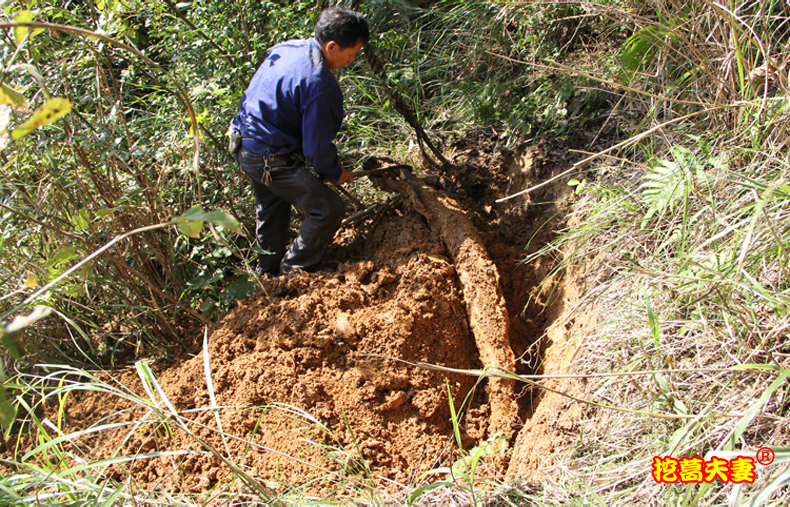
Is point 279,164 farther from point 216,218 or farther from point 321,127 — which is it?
point 216,218

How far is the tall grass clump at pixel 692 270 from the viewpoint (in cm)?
155

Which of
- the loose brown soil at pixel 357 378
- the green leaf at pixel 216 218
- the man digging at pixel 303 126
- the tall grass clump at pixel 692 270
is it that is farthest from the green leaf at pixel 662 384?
the man digging at pixel 303 126

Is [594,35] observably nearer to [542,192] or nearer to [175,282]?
[542,192]

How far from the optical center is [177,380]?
2480 millimetres

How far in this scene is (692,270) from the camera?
6.20ft

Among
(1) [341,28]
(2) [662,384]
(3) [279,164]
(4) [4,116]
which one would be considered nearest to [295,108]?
(3) [279,164]

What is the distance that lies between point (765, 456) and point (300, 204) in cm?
230

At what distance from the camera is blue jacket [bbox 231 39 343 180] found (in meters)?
2.54

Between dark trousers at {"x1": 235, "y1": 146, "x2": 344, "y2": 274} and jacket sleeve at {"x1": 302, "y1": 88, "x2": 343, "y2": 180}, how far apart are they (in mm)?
159

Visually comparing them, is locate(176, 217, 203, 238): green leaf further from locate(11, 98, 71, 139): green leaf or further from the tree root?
the tree root

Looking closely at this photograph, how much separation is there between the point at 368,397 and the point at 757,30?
267cm

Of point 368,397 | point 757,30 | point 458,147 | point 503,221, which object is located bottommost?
point 368,397

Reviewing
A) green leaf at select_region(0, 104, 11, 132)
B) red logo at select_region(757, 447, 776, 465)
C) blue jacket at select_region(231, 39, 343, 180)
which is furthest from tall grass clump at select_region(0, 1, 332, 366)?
red logo at select_region(757, 447, 776, 465)

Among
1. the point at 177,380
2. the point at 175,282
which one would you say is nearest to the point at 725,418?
the point at 177,380
